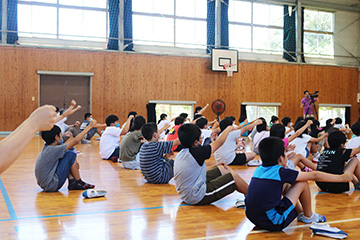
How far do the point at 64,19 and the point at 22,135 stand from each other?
46.6ft

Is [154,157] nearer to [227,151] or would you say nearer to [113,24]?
[227,151]

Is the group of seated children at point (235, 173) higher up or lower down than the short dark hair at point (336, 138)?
lower down

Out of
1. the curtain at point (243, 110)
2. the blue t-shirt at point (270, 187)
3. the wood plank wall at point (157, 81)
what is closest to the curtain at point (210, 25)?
the wood plank wall at point (157, 81)

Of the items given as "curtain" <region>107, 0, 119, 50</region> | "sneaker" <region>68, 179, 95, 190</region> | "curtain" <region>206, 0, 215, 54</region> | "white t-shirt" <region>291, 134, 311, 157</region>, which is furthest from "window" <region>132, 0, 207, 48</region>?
"sneaker" <region>68, 179, 95, 190</region>

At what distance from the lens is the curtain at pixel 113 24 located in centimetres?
1497

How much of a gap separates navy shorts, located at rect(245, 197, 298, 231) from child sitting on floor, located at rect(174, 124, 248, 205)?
0.85 m

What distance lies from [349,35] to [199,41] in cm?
869

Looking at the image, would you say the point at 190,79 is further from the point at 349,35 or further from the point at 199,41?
the point at 349,35

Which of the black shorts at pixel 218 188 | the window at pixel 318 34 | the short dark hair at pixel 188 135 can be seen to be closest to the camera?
the short dark hair at pixel 188 135

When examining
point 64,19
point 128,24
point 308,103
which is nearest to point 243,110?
point 308,103

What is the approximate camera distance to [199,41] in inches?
651

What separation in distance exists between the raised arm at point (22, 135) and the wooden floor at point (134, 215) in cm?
195

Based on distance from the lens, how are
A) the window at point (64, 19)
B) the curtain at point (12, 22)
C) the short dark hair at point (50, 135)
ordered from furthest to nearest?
1. the window at point (64, 19)
2. the curtain at point (12, 22)
3. the short dark hair at point (50, 135)

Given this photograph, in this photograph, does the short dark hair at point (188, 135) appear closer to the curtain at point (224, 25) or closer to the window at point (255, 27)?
the curtain at point (224, 25)
